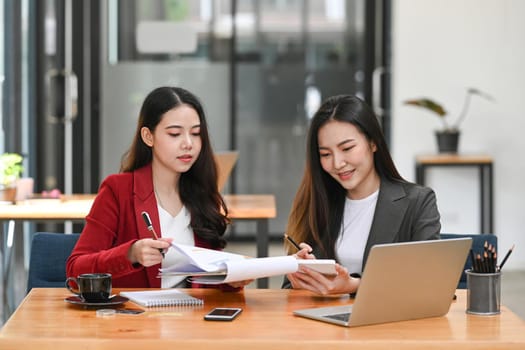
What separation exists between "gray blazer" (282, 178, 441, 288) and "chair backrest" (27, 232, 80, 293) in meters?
0.74

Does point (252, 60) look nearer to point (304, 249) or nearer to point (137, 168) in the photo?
point (137, 168)

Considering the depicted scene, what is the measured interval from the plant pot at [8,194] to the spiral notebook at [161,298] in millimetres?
2185

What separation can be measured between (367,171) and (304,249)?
48 centimetres

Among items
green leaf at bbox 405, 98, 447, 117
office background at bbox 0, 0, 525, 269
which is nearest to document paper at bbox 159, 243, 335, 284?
office background at bbox 0, 0, 525, 269

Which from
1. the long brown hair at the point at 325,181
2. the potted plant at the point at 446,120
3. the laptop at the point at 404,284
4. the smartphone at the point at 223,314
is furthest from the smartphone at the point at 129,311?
the potted plant at the point at 446,120

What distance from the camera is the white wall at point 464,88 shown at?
716cm

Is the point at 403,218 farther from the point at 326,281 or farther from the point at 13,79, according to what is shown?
the point at 13,79

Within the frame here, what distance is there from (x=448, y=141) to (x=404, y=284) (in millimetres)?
4829

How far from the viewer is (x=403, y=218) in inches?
114

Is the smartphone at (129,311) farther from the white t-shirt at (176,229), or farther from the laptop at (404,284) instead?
the white t-shirt at (176,229)

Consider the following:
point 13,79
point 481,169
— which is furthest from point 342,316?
point 481,169

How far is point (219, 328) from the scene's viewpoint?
7.25 ft

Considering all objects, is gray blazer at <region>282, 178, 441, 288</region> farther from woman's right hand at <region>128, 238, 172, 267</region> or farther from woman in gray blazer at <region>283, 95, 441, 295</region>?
woman's right hand at <region>128, 238, 172, 267</region>

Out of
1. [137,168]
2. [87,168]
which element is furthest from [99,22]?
[137,168]
